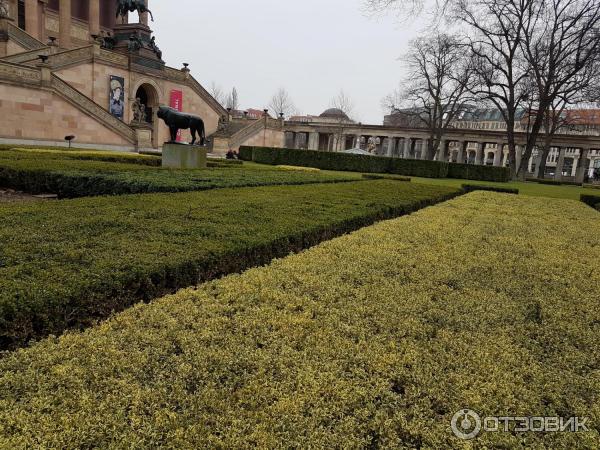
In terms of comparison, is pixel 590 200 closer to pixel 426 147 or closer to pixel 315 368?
pixel 315 368

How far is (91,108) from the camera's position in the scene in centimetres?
2858

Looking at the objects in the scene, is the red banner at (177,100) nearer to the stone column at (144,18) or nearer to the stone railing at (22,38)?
the stone column at (144,18)

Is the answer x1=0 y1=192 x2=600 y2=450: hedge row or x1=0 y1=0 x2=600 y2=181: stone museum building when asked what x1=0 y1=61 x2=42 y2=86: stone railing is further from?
x1=0 y1=192 x2=600 y2=450: hedge row

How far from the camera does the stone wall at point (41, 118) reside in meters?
24.5

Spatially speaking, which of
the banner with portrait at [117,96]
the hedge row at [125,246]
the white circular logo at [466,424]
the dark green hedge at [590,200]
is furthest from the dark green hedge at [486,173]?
the white circular logo at [466,424]

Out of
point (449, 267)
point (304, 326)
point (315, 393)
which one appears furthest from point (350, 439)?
point (449, 267)

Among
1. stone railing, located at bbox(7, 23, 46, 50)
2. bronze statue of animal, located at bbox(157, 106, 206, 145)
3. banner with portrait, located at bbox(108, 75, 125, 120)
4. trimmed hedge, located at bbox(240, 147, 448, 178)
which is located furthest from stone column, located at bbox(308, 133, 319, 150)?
bronze statue of animal, located at bbox(157, 106, 206, 145)

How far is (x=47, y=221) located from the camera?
534 centimetres

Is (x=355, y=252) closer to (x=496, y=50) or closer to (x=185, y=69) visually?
(x=496, y=50)

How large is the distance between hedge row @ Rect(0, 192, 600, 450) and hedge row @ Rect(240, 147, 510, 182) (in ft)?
112

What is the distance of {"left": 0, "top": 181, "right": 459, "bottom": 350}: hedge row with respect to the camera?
9.79ft

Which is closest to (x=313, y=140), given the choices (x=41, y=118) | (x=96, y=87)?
(x=96, y=87)

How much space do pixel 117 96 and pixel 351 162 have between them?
20.8 meters

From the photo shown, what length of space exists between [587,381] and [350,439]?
1722 millimetres
